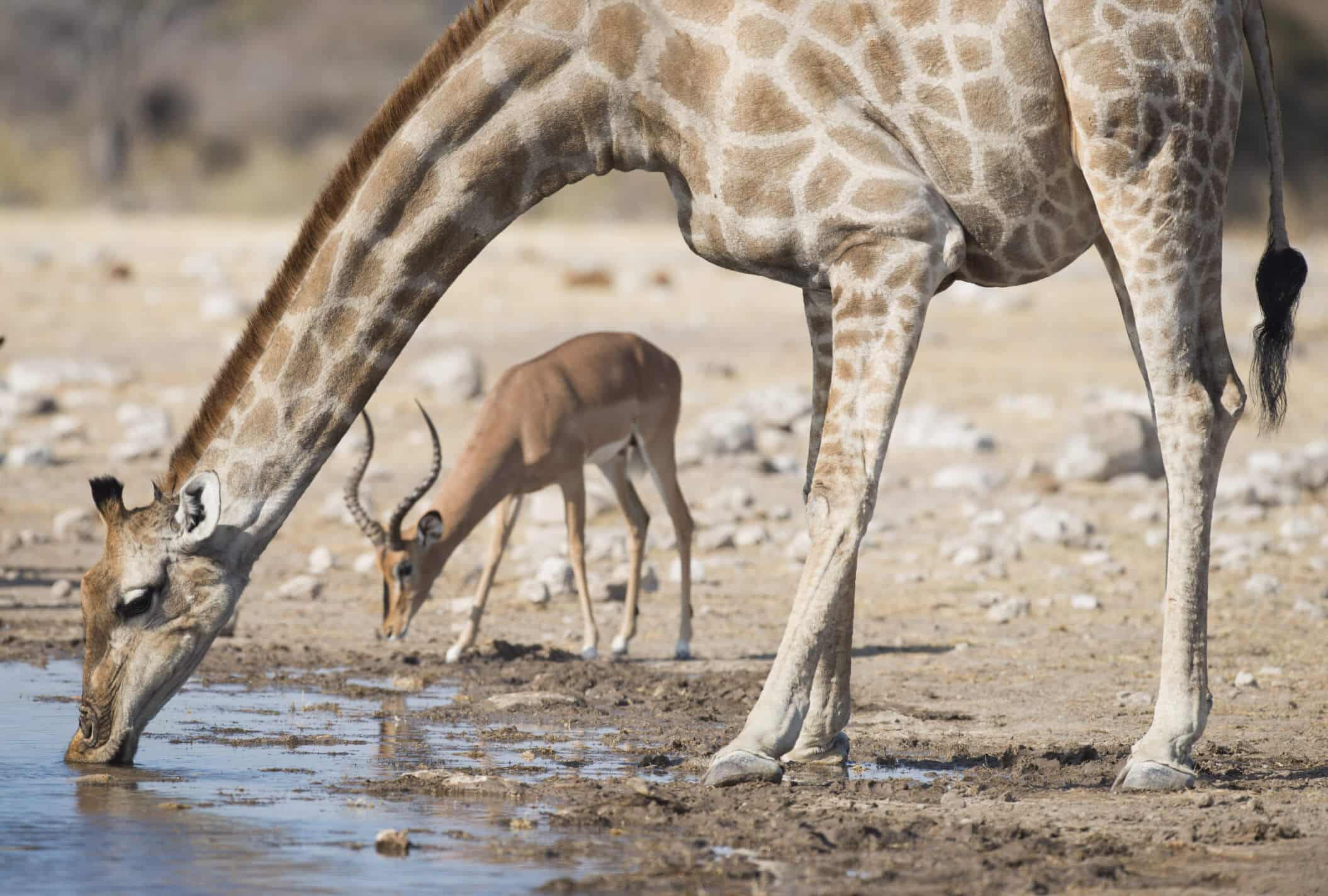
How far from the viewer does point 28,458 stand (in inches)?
570

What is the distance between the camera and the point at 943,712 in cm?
828

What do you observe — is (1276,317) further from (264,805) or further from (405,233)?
(264,805)

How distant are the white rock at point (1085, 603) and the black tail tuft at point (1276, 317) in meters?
3.68

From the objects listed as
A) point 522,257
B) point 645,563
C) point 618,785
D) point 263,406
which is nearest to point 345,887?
point 618,785

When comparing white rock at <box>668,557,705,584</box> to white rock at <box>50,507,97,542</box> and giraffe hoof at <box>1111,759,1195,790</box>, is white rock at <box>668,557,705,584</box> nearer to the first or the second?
white rock at <box>50,507,97,542</box>

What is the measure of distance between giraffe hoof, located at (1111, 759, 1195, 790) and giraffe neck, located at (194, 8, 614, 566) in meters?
2.76

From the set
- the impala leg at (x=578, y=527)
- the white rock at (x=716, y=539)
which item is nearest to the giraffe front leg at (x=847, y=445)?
the impala leg at (x=578, y=527)

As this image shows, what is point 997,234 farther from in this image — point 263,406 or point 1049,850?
point 263,406

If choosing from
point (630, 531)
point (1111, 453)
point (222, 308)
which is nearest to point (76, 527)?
point (630, 531)

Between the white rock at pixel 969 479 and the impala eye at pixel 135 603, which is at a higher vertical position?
the white rock at pixel 969 479

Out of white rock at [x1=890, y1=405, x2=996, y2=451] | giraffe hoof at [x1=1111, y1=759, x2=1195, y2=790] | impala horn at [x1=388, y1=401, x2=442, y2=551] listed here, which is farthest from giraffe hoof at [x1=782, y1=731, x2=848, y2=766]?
white rock at [x1=890, y1=405, x2=996, y2=451]

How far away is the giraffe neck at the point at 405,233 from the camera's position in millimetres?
6586

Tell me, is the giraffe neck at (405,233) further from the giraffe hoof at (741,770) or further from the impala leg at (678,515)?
the impala leg at (678,515)

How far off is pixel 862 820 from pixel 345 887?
163 centimetres
